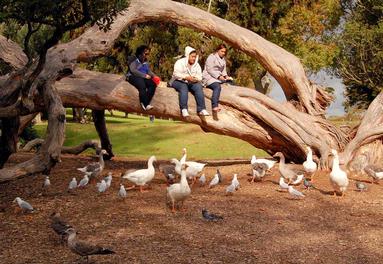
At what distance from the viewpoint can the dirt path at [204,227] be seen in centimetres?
898

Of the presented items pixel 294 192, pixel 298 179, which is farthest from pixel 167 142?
pixel 294 192

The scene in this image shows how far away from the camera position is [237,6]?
35219mm

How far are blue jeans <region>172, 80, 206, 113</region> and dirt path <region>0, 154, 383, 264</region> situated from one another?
3116 mm

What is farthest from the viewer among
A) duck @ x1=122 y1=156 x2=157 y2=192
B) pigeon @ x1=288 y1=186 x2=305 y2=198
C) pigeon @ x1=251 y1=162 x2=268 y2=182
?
pigeon @ x1=251 y1=162 x2=268 y2=182

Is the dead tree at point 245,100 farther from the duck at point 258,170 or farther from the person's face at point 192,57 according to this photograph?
the duck at point 258,170

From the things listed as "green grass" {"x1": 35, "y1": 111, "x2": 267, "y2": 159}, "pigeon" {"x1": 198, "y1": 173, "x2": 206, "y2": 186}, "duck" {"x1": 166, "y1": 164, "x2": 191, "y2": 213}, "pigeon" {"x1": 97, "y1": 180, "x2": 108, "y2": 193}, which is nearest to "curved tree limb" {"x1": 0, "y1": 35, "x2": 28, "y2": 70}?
"pigeon" {"x1": 97, "y1": 180, "x2": 108, "y2": 193}

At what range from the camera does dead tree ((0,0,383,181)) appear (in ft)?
54.4

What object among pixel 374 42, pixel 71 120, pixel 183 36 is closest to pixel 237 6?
pixel 183 36

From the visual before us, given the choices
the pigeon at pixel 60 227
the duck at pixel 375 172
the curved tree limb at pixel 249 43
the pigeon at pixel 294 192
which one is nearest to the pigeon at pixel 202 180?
the pigeon at pixel 294 192

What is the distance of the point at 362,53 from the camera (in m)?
39.0

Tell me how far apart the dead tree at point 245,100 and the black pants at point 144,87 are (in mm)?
264

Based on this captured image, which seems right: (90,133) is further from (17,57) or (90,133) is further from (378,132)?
(378,132)

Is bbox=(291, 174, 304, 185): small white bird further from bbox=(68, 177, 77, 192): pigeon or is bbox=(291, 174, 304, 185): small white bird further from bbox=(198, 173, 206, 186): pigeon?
bbox=(68, 177, 77, 192): pigeon

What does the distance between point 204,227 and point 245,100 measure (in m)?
7.59
